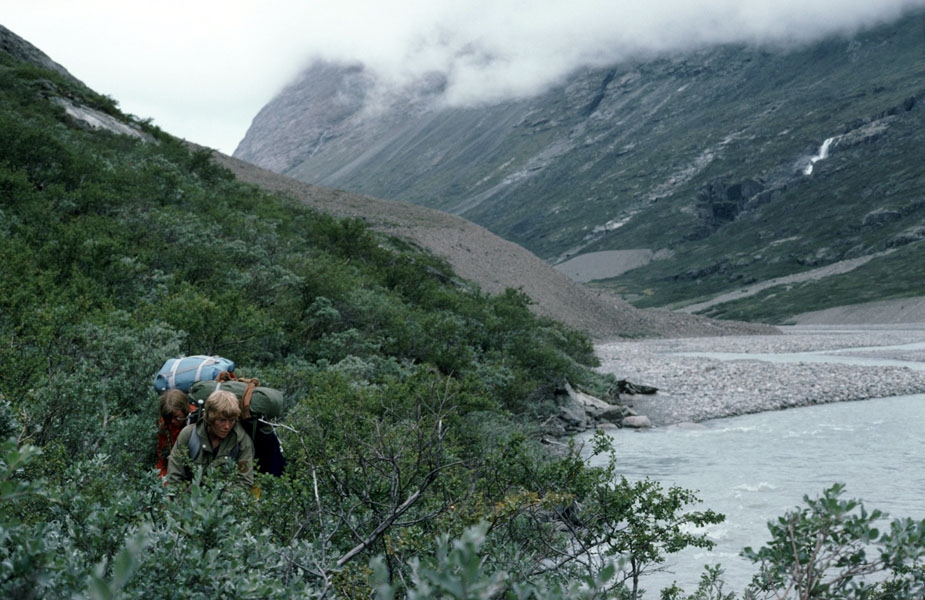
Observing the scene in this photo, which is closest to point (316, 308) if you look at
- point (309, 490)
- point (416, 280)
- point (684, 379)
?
point (416, 280)

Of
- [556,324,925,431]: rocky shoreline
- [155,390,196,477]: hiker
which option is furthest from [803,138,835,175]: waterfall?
[155,390,196,477]: hiker

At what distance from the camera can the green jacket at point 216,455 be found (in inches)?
136

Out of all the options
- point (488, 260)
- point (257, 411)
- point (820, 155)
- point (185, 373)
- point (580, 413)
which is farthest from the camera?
point (820, 155)

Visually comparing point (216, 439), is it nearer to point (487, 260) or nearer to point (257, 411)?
point (257, 411)

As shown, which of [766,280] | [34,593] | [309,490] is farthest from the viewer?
[766,280]

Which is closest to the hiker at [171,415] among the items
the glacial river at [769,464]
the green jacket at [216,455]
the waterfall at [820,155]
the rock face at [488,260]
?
the green jacket at [216,455]

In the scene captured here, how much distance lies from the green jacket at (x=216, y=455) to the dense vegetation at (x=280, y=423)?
200mm

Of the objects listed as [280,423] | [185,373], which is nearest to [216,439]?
[185,373]

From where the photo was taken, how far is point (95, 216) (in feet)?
39.8

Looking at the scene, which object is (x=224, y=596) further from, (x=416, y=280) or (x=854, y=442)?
(x=416, y=280)

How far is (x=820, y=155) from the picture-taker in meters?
150

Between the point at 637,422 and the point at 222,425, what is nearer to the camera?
the point at 222,425

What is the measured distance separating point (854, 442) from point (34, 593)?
1540 cm

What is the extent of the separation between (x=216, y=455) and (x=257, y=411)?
34 cm
